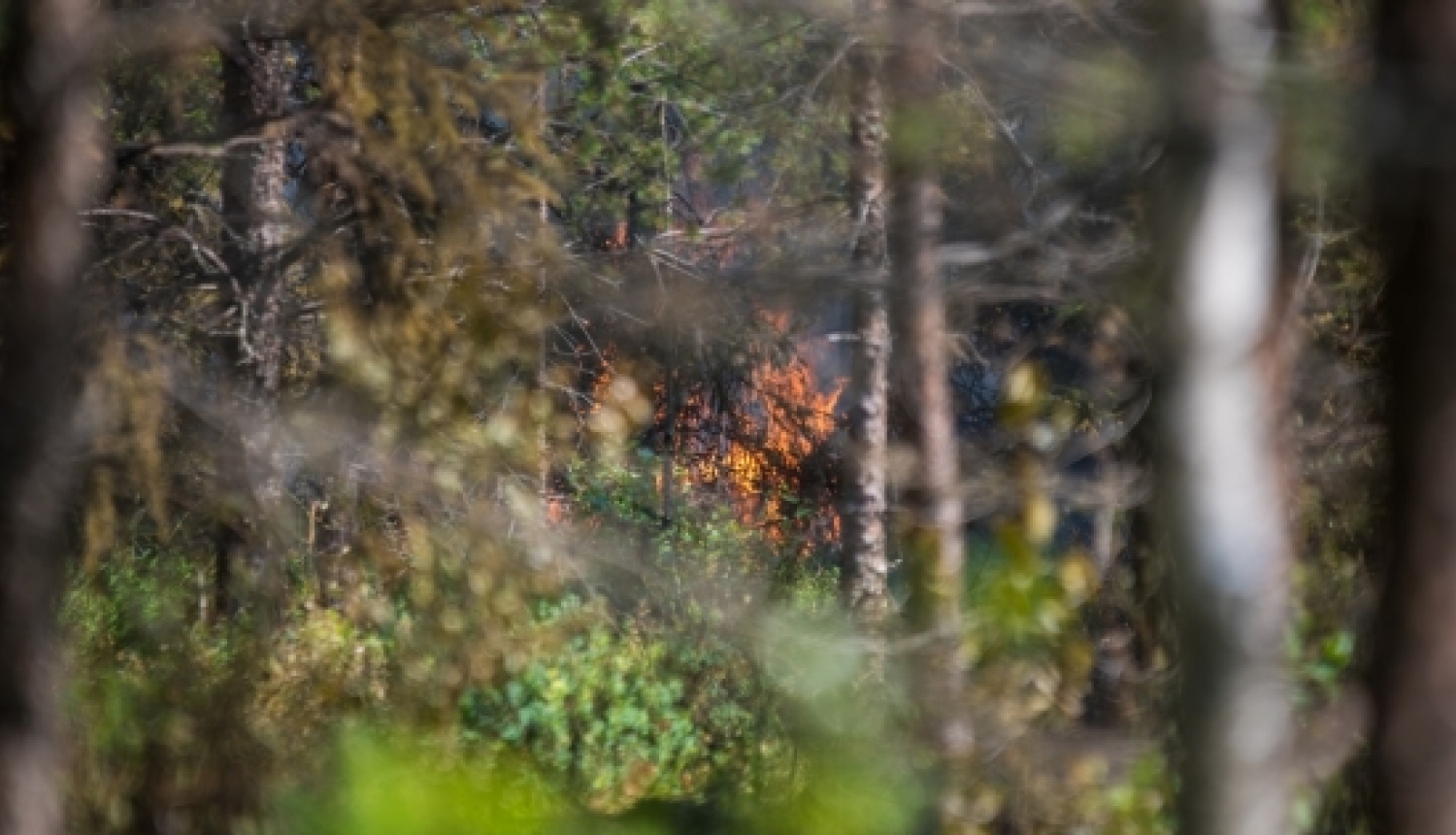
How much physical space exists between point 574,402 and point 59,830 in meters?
4.27

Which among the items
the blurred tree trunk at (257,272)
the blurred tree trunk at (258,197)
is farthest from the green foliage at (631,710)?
the blurred tree trunk at (258,197)

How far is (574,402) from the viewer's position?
8758 mm

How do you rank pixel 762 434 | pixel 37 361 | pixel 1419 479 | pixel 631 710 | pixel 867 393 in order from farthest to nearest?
pixel 762 434, pixel 867 393, pixel 631 710, pixel 37 361, pixel 1419 479

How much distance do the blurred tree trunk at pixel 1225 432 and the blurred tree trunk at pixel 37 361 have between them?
11.1ft

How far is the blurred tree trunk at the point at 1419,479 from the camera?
297 centimetres

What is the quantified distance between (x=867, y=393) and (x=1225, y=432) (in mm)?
7426

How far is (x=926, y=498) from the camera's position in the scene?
15.3 feet

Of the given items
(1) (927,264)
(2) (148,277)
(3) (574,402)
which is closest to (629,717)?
(3) (574,402)

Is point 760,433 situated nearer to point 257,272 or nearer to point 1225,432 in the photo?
point 257,272

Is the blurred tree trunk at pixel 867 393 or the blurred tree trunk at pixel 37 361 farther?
the blurred tree trunk at pixel 867 393

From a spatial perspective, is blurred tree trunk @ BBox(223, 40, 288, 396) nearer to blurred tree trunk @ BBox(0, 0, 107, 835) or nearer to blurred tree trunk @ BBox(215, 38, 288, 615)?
blurred tree trunk @ BBox(215, 38, 288, 615)

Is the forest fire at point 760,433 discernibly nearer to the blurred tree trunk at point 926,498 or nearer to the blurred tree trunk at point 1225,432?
the blurred tree trunk at point 926,498

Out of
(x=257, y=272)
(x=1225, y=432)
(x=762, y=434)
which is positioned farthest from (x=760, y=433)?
(x=1225, y=432)

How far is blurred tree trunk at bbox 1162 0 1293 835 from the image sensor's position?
2354mm
